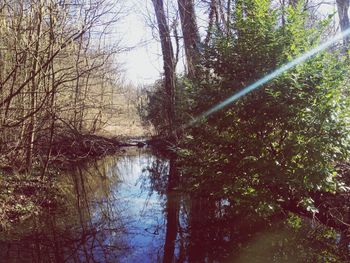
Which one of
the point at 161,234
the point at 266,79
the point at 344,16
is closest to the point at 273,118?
the point at 266,79

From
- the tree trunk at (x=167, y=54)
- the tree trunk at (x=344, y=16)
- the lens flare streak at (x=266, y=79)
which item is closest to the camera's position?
the lens flare streak at (x=266, y=79)

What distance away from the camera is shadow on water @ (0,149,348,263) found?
21.1 ft

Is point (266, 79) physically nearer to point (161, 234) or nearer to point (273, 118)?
point (273, 118)

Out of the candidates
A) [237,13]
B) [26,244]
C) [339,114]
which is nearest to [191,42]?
[237,13]

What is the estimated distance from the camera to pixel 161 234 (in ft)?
25.0

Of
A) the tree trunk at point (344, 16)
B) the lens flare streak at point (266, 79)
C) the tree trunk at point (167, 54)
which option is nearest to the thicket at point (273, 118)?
the lens flare streak at point (266, 79)

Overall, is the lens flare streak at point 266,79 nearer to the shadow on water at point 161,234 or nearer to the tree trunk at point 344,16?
the shadow on water at point 161,234

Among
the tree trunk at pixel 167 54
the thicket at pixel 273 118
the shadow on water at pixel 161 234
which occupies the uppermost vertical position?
the tree trunk at pixel 167 54

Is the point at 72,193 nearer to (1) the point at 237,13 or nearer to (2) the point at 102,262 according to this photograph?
(2) the point at 102,262

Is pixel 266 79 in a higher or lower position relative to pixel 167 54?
lower

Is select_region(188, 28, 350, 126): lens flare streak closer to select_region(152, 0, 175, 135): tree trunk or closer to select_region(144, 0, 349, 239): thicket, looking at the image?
select_region(144, 0, 349, 239): thicket

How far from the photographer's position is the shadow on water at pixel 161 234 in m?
6.45

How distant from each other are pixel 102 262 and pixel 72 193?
540 centimetres

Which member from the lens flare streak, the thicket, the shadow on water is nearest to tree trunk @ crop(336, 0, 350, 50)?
the thicket
